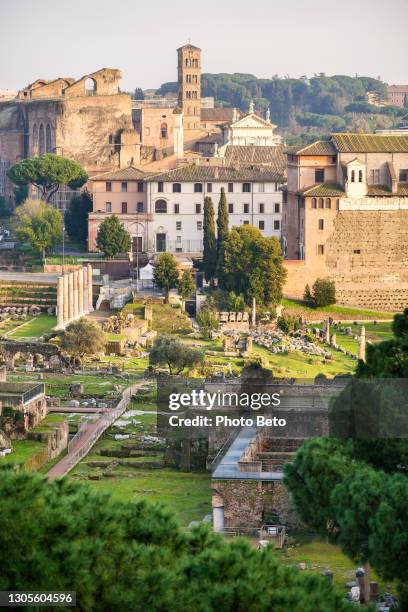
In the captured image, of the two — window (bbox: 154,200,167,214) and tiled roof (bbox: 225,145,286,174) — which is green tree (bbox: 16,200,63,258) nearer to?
window (bbox: 154,200,167,214)

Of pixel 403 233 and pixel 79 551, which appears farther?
pixel 403 233

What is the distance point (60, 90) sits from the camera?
332 feet

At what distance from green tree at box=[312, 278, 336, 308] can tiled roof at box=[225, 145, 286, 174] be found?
55.8 feet

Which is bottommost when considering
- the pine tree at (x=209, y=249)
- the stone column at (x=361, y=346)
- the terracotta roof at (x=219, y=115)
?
the stone column at (x=361, y=346)

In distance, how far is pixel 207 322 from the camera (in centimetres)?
6209

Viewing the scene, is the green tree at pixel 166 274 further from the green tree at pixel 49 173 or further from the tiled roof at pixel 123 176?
the green tree at pixel 49 173

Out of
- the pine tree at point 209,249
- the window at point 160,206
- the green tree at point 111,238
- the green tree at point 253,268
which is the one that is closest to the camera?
the green tree at point 253,268

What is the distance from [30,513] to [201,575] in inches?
85.7

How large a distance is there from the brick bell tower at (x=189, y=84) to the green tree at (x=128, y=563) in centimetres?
9272

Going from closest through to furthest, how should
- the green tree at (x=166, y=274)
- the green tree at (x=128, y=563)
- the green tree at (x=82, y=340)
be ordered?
the green tree at (x=128, y=563) < the green tree at (x=82, y=340) < the green tree at (x=166, y=274)

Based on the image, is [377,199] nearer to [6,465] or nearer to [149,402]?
[149,402]

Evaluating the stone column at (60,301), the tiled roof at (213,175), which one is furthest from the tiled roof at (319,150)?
the stone column at (60,301)

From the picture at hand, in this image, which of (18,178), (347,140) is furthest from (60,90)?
(347,140)

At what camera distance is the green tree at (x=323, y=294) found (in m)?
68.5
